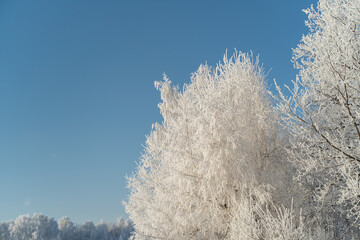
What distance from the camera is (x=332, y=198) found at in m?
7.88

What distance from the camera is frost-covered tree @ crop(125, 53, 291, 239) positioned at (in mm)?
7387

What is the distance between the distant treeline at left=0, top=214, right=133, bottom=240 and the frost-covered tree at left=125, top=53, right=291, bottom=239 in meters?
48.7

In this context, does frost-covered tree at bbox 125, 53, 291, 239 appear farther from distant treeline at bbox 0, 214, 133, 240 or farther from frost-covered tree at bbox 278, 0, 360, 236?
distant treeline at bbox 0, 214, 133, 240

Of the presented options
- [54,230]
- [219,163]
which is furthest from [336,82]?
[54,230]

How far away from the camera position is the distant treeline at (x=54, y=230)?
53750 mm

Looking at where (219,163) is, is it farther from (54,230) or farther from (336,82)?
(54,230)

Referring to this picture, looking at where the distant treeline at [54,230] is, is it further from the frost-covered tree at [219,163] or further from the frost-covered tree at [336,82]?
the frost-covered tree at [336,82]

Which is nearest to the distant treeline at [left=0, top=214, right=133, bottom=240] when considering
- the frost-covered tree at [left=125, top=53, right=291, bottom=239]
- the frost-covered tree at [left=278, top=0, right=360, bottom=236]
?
the frost-covered tree at [left=125, top=53, right=291, bottom=239]

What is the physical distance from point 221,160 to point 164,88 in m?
8.15

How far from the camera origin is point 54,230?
58031 mm

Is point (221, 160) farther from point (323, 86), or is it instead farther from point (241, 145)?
point (323, 86)

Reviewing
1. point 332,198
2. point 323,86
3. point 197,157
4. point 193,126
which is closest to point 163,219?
point 197,157

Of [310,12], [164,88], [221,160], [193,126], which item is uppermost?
[164,88]

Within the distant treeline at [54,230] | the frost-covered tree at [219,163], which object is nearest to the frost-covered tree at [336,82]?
the frost-covered tree at [219,163]
